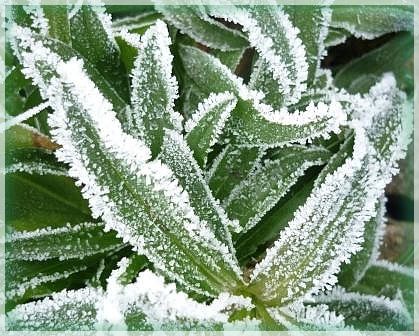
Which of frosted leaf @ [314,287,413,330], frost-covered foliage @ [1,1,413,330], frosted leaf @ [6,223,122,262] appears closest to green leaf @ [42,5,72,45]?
frost-covered foliage @ [1,1,413,330]

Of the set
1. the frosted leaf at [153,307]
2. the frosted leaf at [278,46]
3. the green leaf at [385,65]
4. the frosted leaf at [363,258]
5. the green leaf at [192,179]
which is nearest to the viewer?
the frosted leaf at [153,307]

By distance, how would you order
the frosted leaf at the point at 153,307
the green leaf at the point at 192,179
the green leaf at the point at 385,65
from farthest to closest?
1. the green leaf at the point at 385,65
2. the green leaf at the point at 192,179
3. the frosted leaf at the point at 153,307

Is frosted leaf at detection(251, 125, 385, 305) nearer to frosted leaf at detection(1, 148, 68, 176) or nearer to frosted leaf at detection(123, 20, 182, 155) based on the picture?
frosted leaf at detection(123, 20, 182, 155)

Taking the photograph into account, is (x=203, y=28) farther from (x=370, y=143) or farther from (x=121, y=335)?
(x=121, y=335)

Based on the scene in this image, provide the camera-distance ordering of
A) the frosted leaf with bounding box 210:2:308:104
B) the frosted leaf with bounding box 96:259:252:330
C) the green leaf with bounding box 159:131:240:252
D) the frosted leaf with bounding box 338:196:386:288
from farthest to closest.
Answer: the frosted leaf with bounding box 338:196:386:288, the frosted leaf with bounding box 210:2:308:104, the green leaf with bounding box 159:131:240:252, the frosted leaf with bounding box 96:259:252:330

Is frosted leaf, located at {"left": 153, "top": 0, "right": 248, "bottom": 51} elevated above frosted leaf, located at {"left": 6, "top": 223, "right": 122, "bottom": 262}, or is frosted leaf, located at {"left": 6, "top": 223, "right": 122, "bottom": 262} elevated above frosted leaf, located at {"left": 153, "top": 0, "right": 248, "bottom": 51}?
frosted leaf, located at {"left": 153, "top": 0, "right": 248, "bottom": 51}

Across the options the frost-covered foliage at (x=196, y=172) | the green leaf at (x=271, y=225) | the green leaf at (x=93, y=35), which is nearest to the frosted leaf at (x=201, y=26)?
the frost-covered foliage at (x=196, y=172)

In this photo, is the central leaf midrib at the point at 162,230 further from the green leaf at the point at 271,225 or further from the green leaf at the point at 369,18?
the green leaf at the point at 369,18
